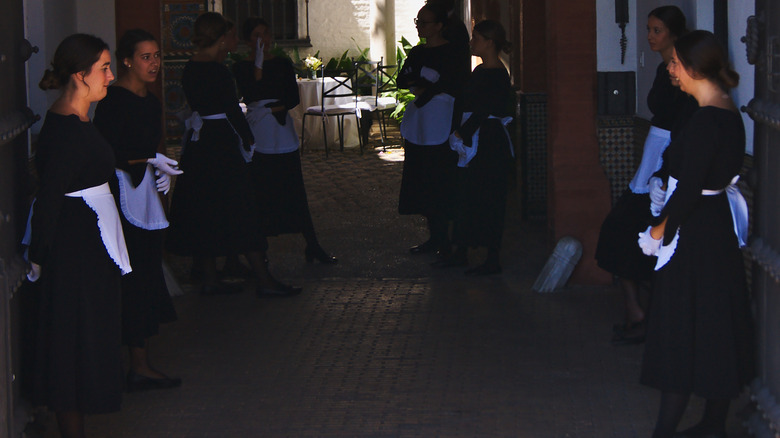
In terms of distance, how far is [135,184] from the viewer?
511 centimetres

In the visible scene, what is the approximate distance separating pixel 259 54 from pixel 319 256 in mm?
1507

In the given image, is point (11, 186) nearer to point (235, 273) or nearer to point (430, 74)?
point (235, 273)

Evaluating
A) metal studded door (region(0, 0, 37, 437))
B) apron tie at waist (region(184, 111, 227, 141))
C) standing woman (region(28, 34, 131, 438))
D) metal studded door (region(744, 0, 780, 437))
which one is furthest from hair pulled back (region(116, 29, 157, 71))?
metal studded door (region(744, 0, 780, 437))

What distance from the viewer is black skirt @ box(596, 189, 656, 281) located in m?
5.54

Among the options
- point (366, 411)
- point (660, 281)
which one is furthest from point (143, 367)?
point (660, 281)

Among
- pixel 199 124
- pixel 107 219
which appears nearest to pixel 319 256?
pixel 199 124

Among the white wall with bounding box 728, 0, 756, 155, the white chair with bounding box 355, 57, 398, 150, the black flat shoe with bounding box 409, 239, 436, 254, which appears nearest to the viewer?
the white wall with bounding box 728, 0, 756, 155

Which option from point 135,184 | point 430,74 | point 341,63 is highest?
point 341,63

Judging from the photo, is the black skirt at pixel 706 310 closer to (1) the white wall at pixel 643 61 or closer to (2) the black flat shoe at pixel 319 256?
(1) the white wall at pixel 643 61

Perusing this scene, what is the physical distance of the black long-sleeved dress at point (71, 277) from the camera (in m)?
4.06

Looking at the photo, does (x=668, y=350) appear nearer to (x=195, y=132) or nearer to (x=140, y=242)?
(x=140, y=242)

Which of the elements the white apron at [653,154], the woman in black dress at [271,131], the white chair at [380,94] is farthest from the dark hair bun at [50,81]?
the white chair at [380,94]

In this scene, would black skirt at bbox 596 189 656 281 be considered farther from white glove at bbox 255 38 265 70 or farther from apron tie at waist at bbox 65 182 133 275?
white glove at bbox 255 38 265 70

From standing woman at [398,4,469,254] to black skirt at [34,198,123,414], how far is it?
401cm
